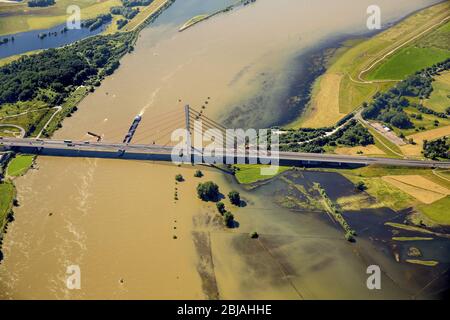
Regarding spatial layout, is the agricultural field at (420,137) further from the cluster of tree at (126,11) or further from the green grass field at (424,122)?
the cluster of tree at (126,11)

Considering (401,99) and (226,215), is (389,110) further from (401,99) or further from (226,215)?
(226,215)

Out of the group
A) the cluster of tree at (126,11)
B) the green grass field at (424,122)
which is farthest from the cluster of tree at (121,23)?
the green grass field at (424,122)

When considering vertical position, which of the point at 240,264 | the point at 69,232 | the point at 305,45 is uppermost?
the point at 305,45

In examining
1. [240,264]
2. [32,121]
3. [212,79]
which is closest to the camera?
[240,264]

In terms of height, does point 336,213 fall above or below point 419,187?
below

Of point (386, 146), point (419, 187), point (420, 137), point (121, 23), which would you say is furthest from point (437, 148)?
point (121, 23)
